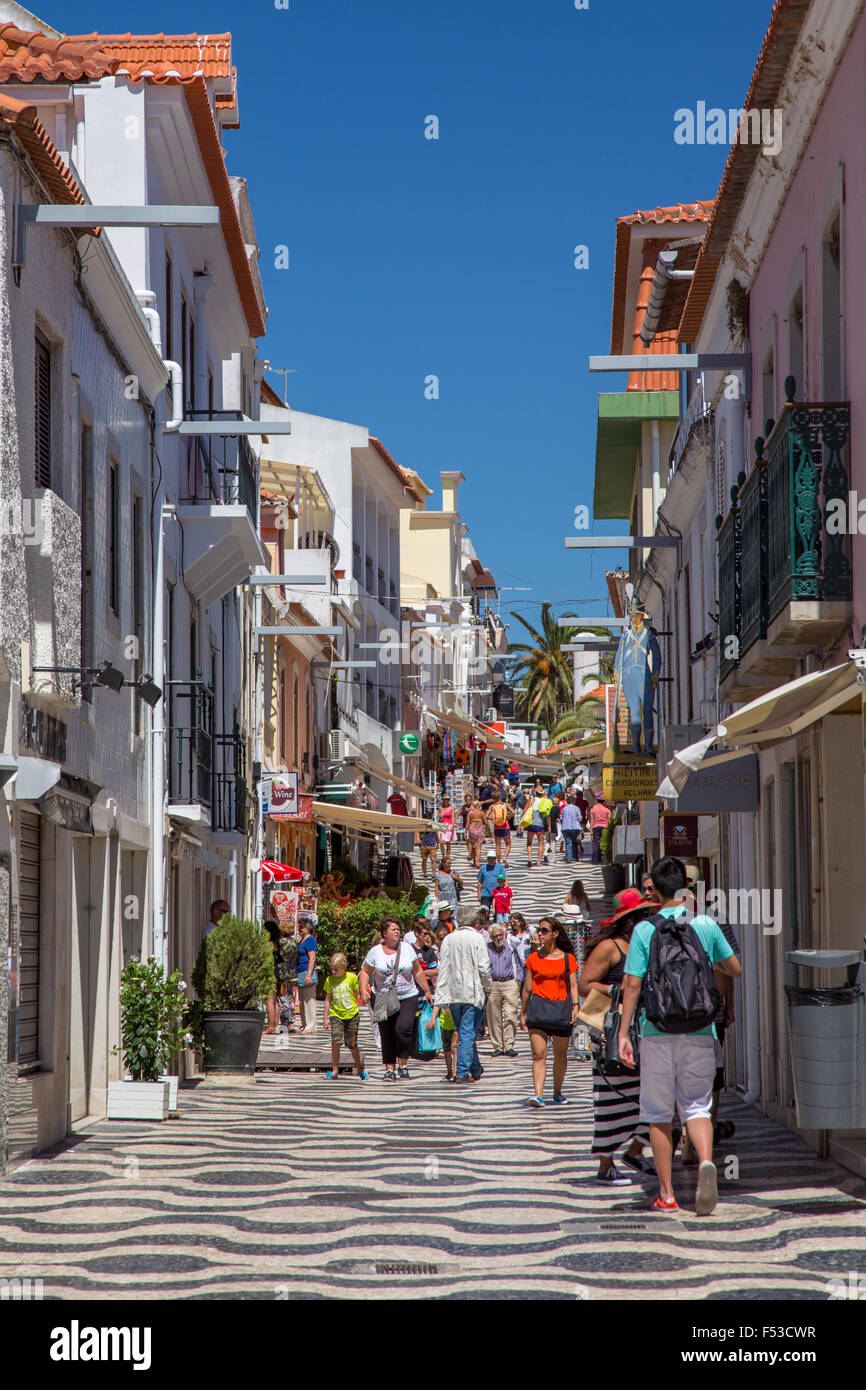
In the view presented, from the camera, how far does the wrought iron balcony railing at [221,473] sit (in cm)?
2267

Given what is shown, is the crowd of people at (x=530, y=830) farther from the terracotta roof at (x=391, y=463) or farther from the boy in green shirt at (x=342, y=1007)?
the boy in green shirt at (x=342, y=1007)

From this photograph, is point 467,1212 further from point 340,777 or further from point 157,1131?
point 340,777

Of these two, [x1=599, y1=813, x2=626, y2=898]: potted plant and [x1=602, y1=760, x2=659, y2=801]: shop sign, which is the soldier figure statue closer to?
[x1=602, y1=760, x2=659, y2=801]: shop sign

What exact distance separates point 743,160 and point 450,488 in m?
68.6

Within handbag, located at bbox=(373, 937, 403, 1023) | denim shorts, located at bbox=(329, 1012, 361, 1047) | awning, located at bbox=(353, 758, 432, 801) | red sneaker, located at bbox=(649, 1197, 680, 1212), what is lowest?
denim shorts, located at bbox=(329, 1012, 361, 1047)

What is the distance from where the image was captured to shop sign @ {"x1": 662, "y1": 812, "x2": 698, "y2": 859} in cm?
2278

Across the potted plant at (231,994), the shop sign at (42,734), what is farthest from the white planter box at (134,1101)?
the potted plant at (231,994)

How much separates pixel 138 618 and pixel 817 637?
8217 millimetres

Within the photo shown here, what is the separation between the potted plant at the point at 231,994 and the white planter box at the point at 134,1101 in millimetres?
3796

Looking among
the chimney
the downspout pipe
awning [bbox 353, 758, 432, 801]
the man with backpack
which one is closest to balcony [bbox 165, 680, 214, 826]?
the downspout pipe

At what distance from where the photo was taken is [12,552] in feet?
39.6

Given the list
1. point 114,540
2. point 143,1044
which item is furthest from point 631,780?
point 143,1044

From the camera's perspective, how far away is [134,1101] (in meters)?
15.7

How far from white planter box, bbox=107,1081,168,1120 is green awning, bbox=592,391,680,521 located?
18691 mm
